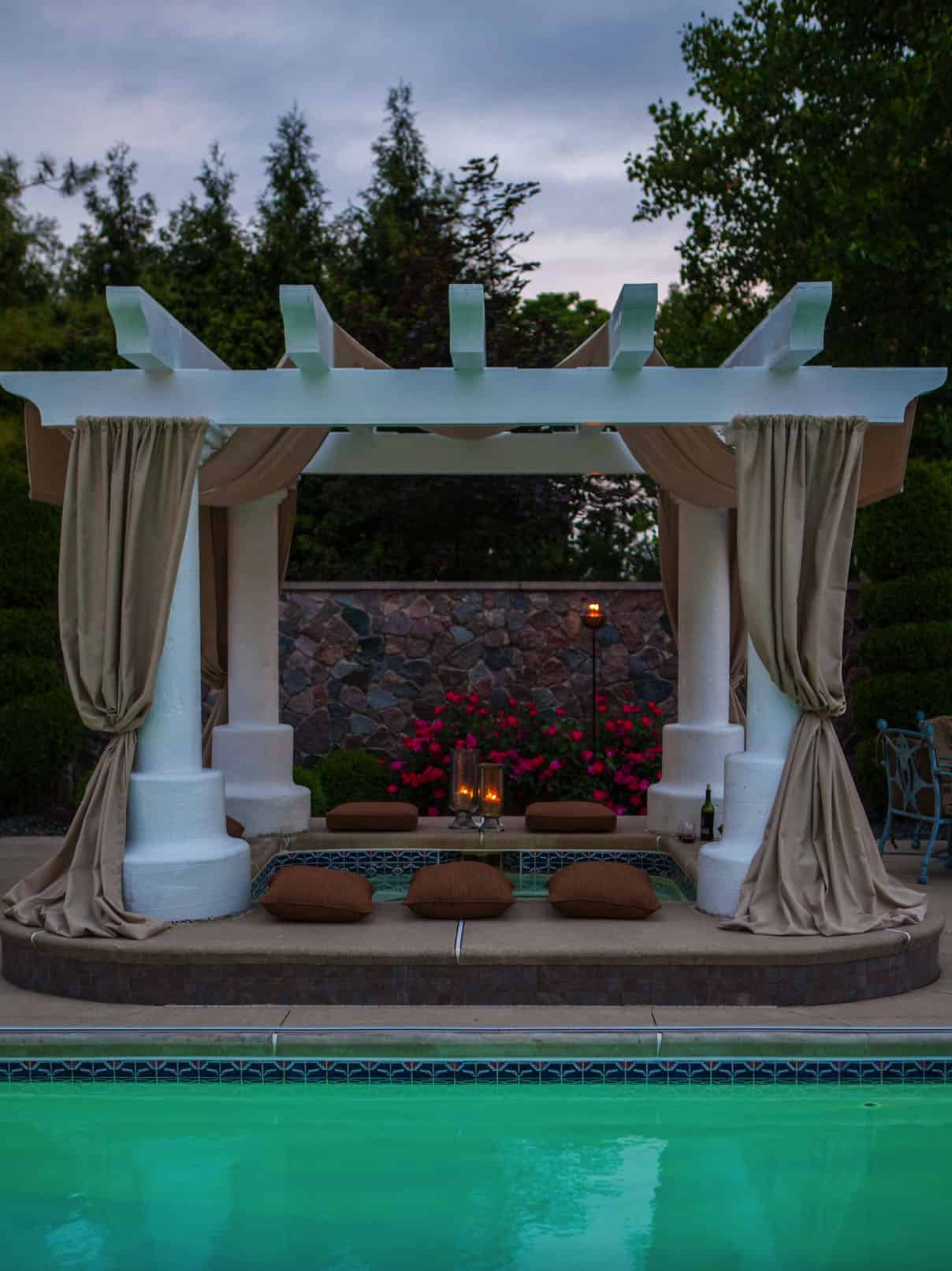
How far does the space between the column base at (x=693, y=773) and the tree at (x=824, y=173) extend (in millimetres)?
5139

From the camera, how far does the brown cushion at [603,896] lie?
17.8ft

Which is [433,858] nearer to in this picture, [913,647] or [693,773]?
[693,773]

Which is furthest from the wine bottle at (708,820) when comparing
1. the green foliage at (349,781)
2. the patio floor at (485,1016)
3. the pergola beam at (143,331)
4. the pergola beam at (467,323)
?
the green foliage at (349,781)

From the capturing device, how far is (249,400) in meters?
5.61

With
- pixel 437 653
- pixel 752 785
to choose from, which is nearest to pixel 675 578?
pixel 752 785

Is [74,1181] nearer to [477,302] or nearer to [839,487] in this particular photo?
[477,302]

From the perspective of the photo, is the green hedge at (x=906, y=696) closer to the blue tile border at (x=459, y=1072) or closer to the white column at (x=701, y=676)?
the white column at (x=701, y=676)

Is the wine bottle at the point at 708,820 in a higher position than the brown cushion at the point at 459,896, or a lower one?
higher

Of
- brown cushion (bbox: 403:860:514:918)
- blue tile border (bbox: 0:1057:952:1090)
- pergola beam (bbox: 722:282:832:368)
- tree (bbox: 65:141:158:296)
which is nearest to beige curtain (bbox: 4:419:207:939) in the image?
blue tile border (bbox: 0:1057:952:1090)

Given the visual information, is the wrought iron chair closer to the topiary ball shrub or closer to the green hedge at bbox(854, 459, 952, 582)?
the green hedge at bbox(854, 459, 952, 582)

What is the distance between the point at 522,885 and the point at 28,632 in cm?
473

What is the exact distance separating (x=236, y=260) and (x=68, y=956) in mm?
13385

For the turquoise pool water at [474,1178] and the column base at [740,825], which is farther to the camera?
the column base at [740,825]

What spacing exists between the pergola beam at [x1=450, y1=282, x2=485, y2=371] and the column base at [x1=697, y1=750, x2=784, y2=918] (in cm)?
205
